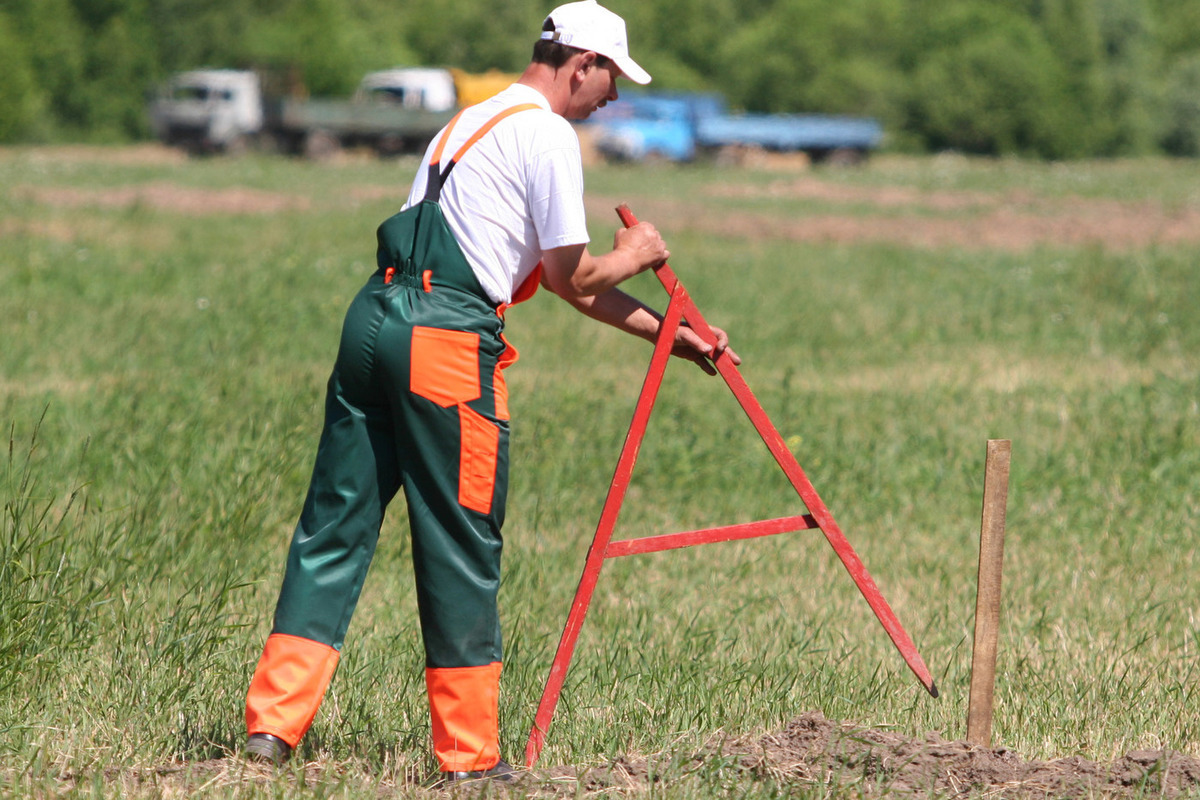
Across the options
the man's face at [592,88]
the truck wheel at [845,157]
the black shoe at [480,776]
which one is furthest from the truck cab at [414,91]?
the black shoe at [480,776]

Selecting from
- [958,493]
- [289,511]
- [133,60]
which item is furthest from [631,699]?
[133,60]

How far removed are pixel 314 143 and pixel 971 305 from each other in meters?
31.5

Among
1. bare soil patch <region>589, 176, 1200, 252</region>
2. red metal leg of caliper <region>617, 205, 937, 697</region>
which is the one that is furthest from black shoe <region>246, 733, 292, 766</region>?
bare soil patch <region>589, 176, 1200, 252</region>

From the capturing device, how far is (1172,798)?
3508 millimetres

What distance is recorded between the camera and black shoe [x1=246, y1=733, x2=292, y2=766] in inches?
136

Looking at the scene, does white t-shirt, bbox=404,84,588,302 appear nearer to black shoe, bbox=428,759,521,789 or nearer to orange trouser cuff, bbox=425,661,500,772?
orange trouser cuff, bbox=425,661,500,772

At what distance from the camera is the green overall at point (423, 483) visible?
3.42 m

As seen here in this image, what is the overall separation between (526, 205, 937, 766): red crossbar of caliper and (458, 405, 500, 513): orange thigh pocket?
0.36 m

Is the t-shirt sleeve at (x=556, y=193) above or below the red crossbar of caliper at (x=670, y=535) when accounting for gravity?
above

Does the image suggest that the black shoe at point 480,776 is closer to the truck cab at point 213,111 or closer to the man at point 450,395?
the man at point 450,395

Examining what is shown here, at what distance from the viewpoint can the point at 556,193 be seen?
11.2ft

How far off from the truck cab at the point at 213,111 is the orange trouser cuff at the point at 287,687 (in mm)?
40740

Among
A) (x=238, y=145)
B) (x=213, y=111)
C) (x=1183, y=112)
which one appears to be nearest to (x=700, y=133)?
(x=238, y=145)

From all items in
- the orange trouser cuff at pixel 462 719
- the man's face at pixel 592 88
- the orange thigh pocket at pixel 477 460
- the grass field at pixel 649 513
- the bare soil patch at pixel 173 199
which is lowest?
the grass field at pixel 649 513
